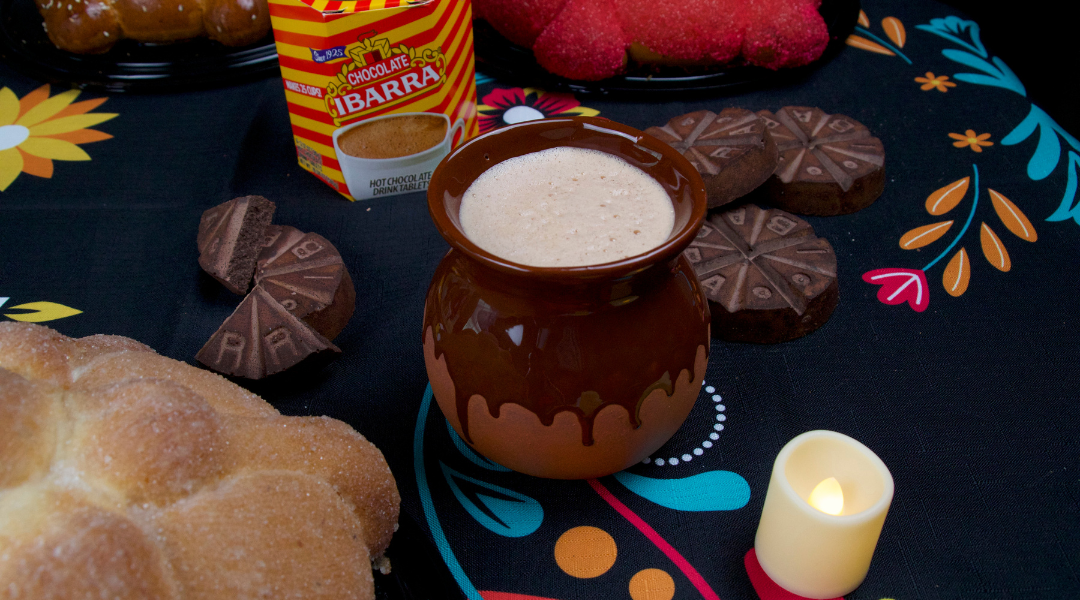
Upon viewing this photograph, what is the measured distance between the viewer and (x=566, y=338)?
75 cm

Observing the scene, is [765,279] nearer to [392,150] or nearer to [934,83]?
[392,150]

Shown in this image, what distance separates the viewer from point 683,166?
82 cm

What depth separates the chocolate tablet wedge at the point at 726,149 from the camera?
48.3 inches

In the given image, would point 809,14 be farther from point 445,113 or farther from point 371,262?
point 371,262

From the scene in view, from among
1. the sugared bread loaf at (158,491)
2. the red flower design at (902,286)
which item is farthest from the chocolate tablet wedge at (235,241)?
the red flower design at (902,286)

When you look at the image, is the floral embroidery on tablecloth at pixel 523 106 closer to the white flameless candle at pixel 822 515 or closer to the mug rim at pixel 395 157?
the mug rim at pixel 395 157

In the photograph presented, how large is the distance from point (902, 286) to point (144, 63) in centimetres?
155

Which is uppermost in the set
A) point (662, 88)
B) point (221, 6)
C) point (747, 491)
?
point (221, 6)

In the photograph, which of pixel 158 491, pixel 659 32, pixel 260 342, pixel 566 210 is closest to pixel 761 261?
pixel 566 210

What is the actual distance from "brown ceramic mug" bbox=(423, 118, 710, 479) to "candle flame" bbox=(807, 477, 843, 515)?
167mm

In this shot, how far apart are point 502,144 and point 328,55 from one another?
47 cm

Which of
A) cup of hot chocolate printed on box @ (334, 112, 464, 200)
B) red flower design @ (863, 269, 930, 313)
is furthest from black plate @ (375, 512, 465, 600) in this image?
red flower design @ (863, 269, 930, 313)

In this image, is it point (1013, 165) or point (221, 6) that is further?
point (221, 6)

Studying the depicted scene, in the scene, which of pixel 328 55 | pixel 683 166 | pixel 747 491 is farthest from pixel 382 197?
pixel 747 491
